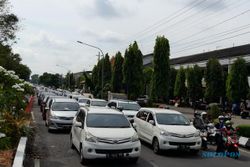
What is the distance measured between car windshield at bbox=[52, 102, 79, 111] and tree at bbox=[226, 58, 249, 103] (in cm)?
2379

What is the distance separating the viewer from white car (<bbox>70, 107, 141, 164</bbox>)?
1052cm

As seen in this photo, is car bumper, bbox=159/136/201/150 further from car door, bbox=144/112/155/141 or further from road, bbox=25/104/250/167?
car door, bbox=144/112/155/141

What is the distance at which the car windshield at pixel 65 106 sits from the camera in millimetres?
19806

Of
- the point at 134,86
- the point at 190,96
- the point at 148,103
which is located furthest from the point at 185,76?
the point at 148,103

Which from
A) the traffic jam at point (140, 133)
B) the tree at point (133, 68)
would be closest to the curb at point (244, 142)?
the traffic jam at point (140, 133)

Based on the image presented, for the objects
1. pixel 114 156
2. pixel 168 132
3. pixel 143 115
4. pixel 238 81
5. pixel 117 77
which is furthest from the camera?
pixel 117 77

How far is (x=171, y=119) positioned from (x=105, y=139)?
4427 mm

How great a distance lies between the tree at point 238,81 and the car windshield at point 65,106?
78.0ft

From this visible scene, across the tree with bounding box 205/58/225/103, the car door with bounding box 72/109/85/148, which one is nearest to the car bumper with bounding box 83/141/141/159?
the car door with bounding box 72/109/85/148

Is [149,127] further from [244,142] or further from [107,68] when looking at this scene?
[107,68]

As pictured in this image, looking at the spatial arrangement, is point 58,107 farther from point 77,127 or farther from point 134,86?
point 134,86

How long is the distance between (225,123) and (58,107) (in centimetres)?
928

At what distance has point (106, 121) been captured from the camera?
1209 centimetres

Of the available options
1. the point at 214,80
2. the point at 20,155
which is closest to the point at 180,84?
the point at 214,80
